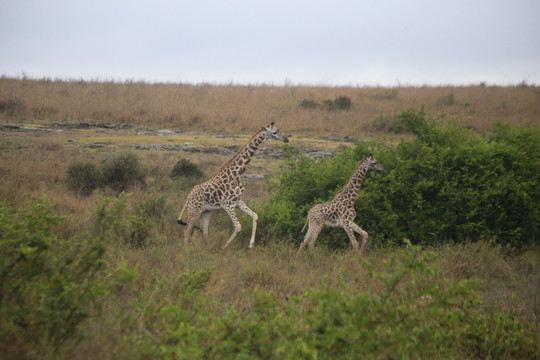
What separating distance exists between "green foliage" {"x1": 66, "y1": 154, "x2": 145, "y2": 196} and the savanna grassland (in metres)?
0.04

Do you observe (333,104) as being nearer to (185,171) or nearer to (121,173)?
(185,171)

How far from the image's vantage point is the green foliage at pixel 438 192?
34.2 feet

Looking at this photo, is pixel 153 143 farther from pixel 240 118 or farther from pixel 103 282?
pixel 103 282

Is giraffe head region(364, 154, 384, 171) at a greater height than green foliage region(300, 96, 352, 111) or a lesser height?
lesser

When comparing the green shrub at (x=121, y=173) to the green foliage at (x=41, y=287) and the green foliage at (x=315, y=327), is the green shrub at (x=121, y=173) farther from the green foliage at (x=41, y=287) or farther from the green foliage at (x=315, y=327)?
the green foliage at (x=41, y=287)

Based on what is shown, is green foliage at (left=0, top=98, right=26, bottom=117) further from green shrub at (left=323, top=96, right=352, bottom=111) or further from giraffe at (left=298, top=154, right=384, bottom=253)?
giraffe at (left=298, top=154, right=384, bottom=253)

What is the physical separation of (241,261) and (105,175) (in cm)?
741

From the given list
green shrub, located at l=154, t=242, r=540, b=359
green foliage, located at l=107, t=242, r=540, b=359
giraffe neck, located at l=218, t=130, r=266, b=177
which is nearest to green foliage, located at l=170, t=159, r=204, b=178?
giraffe neck, located at l=218, t=130, r=266, b=177

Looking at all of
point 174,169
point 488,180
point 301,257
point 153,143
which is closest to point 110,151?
point 153,143

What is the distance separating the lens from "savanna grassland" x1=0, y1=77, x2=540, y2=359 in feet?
14.8

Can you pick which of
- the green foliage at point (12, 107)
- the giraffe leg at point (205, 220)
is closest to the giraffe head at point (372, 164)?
the giraffe leg at point (205, 220)

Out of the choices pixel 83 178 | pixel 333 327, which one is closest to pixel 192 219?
pixel 83 178

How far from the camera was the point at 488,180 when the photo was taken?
34.9ft

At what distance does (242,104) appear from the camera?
3181 centimetres
